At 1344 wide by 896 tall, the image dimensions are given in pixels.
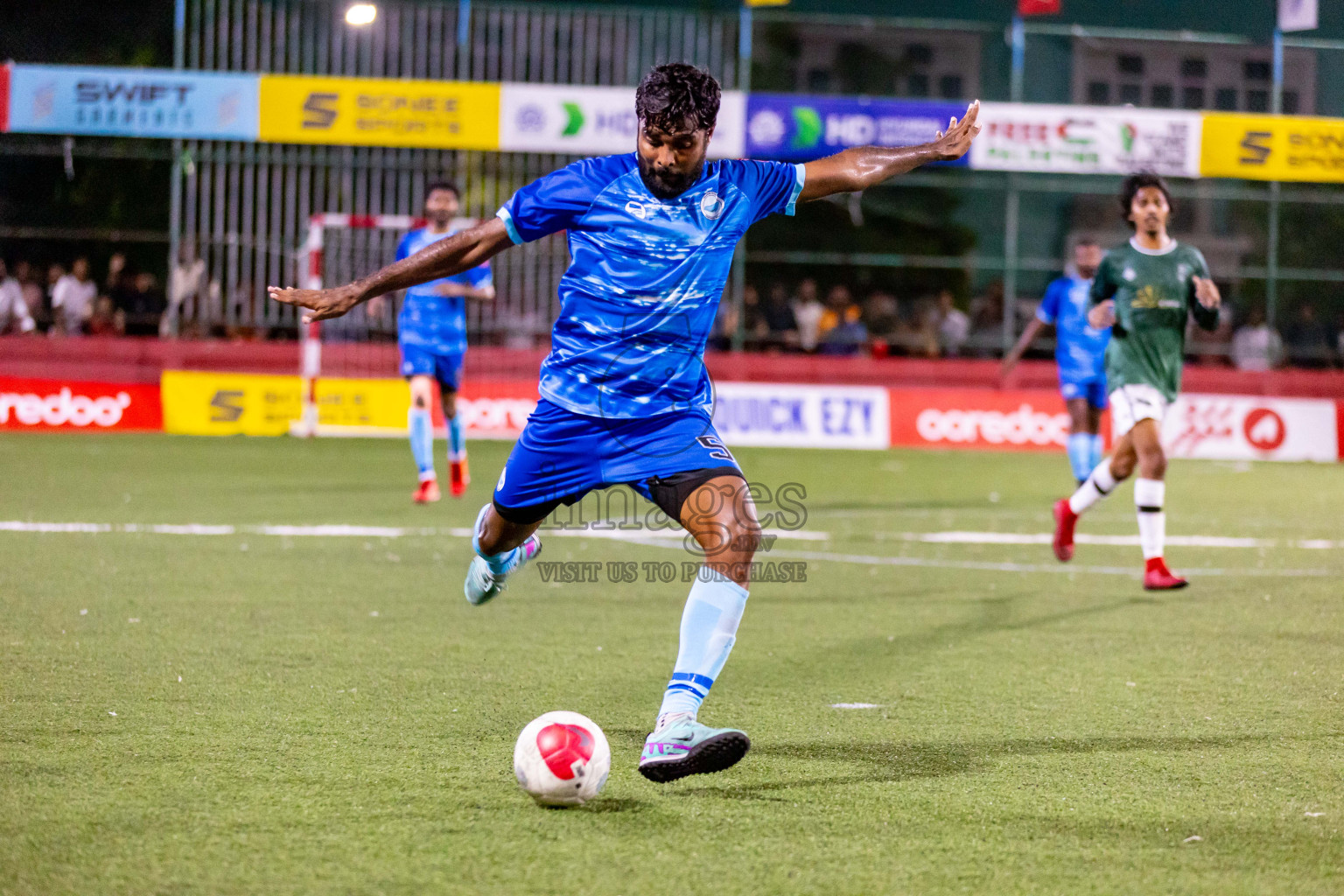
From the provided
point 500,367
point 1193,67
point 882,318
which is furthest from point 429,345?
point 1193,67

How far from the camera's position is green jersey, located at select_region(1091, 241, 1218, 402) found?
900cm

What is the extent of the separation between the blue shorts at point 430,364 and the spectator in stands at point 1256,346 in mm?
15841

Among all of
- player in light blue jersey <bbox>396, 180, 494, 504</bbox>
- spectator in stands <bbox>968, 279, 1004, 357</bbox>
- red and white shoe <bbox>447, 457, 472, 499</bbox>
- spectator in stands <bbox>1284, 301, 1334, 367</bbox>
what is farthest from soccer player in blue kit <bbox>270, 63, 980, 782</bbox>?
spectator in stands <bbox>1284, 301, 1334, 367</bbox>

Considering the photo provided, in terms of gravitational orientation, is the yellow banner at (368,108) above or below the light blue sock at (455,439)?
above

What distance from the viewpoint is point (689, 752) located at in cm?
418

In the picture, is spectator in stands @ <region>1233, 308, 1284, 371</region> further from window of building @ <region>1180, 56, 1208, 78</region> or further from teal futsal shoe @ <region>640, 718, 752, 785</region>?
teal futsal shoe @ <region>640, 718, 752, 785</region>

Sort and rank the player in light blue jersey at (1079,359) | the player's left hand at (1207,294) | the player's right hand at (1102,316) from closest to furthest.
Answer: the player's left hand at (1207,294) → the player's right hand at (1102,316) → the player in light blue jersey at (1079,359)

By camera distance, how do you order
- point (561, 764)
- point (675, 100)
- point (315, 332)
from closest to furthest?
point (561, 764) → point (675, 100) → point (315, 332)

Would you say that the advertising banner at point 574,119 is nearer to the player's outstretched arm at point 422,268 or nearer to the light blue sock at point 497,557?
the light blue sock at point 497,557

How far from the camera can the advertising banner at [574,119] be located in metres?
22.5

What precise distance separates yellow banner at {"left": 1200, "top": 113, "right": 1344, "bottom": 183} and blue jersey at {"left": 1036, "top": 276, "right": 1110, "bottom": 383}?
1172cm

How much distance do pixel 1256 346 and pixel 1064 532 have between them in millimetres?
17264

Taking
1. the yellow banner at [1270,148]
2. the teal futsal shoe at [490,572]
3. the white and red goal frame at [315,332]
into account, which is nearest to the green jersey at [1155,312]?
the teal futsal shoe at [490,572]

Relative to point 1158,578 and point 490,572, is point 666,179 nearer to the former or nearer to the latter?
point 490,572
